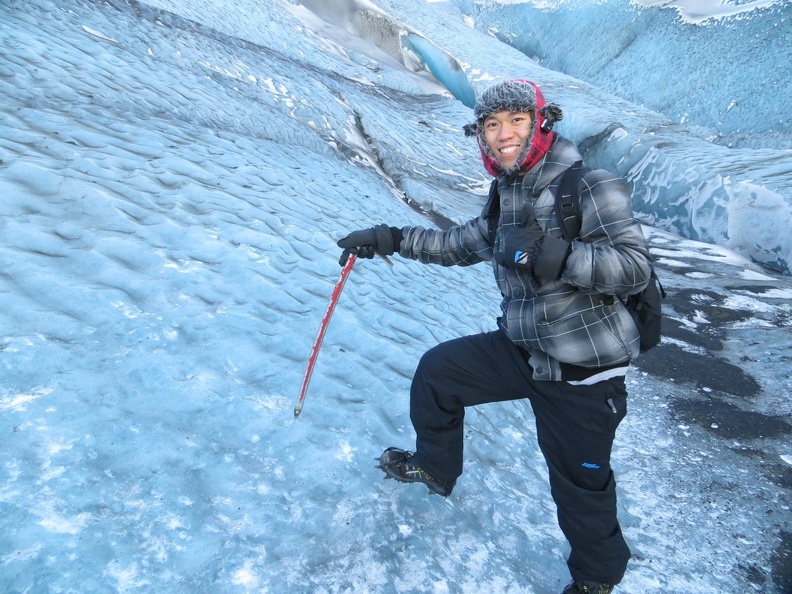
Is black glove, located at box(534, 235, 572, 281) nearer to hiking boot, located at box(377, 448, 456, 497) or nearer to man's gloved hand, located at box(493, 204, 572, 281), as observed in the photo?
man's gloved hand, located at box(493, 204, 572, 281)

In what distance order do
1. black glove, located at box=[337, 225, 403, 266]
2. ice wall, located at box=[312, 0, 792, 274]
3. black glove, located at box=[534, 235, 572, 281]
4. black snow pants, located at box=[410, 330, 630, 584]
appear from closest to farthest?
black glove, located at box=[534, 235, 572, 281]
black snow pants, located at box=[410, 330, 630, 584]
black glove, located at box=[337, 225, 403, 266]
ice wall, located at box=[312, 0, 792, 274]

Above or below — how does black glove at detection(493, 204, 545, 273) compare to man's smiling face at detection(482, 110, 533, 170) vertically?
below

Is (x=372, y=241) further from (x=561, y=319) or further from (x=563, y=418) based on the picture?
(x=563, y=418)

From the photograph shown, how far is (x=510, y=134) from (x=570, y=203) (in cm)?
26

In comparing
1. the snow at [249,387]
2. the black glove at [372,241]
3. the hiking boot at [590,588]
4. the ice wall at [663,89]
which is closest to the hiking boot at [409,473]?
the snow at [249,387]

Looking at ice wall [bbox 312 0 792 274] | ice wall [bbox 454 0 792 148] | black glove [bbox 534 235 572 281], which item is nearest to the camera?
black glove [bbox 534 235 572 281]

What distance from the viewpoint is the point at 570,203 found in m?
1.42

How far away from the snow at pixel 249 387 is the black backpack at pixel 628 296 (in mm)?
866

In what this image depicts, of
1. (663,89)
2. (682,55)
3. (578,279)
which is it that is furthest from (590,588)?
(682,55)

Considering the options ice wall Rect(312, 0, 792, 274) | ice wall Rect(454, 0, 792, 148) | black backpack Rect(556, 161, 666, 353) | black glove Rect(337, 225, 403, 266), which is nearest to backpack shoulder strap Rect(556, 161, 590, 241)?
black backpack Rect(556, 161, 666, 353)

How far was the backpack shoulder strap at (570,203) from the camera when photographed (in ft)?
4.65

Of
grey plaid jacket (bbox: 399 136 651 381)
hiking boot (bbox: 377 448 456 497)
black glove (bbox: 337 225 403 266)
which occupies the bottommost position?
hiking boot (bbox: 377 448 456 497)

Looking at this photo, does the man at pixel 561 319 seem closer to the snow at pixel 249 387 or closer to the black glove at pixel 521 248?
the black glove at pixel 521 248

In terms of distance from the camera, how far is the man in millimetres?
1365
